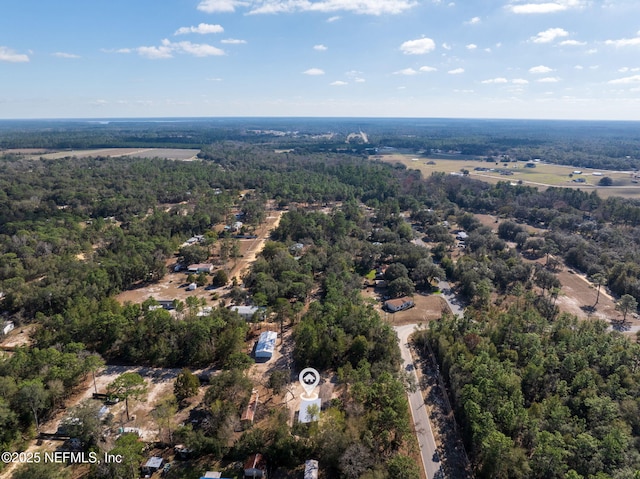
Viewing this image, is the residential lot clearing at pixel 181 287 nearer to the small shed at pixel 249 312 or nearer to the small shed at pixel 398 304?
the small shed at pixel 249 312

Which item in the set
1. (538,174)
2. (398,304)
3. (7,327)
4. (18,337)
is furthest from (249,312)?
(538,174)

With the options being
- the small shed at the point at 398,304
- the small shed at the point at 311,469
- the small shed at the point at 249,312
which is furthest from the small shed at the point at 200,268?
the small shed at the point at 311,469

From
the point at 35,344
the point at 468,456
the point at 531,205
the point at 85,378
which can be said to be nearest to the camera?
the point at 468,456

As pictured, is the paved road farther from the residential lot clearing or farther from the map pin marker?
the residential lot clearing

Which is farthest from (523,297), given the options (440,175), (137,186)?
(137,186)

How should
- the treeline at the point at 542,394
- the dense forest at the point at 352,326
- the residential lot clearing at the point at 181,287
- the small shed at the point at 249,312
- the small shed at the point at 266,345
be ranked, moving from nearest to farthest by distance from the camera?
1. the treeline at the point at 542,394
2. the dense forest at the point at 352,326
3. the small shed at the point at 266,345
4. the small shed at the point at 249,312
5. the residential lot clearing at the point at 181,287

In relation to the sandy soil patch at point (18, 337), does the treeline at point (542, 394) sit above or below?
above

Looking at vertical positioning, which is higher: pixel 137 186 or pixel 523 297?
pixel 137 186

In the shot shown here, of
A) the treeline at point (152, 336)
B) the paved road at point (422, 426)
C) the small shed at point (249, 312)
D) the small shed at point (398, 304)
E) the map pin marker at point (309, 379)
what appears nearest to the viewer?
the paved road at point (422, 426)

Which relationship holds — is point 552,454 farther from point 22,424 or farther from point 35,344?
point 35,344
